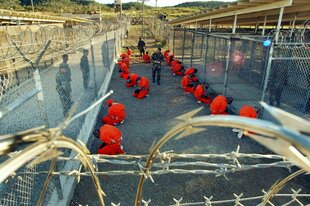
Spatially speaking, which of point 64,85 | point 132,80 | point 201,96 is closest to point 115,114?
point 64,85

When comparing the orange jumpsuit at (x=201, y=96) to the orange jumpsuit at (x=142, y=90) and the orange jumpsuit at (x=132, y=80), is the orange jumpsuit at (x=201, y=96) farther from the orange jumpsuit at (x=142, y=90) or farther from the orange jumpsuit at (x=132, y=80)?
the orange jumpsuit at (x=132, y=80)

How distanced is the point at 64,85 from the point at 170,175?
3.41m

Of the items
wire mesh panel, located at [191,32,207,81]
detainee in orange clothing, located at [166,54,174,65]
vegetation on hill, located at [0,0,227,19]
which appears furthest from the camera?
vegetation on hill, located at [0,0,227,19]

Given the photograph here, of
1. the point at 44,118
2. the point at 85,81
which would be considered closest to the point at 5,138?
the point at 44,118

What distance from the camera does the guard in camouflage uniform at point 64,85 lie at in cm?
580

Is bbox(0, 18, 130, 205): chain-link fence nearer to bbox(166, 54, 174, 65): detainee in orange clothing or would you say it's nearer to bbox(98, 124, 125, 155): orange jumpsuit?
bbox(98, 124, 125, 155): orange jumpsuit

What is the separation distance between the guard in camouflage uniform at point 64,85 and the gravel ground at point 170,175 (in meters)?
1.21

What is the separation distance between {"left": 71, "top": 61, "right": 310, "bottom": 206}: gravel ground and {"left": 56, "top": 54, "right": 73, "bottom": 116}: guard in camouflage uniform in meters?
1.21

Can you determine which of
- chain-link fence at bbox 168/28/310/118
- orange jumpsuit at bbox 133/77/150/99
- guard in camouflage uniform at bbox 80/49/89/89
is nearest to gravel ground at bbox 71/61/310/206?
orange jumpsuit at bbox 133/77/150/99

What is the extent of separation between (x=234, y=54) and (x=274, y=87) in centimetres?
668

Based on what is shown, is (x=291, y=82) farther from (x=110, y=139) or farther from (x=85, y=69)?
(x=110, y=139)

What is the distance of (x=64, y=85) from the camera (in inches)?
245

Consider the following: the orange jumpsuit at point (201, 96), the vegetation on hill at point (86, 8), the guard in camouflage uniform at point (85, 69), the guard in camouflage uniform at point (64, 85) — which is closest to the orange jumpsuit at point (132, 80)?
the orange jumpsuit at point (201, 96)

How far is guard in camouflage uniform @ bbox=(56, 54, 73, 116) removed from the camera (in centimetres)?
580
